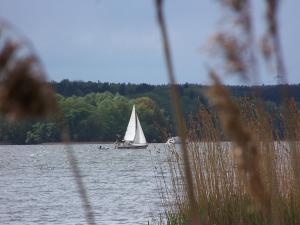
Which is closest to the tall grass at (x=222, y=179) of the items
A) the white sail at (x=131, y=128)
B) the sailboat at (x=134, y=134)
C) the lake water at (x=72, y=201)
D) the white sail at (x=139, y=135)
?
the lake water at (x=72, y=201)

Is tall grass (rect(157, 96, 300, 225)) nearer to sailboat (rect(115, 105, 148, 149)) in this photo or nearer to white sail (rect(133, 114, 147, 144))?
sailboat (rect(115, 105, 148, 149))

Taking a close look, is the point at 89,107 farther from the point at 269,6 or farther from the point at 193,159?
the point at 269,6

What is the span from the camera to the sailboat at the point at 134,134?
78.2m

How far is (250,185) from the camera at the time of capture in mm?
2277

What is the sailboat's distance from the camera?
7819 cm

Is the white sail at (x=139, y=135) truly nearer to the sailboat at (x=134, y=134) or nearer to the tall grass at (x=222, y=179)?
the sailboat at (x=134, y=134)

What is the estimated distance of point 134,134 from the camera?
8281 cm

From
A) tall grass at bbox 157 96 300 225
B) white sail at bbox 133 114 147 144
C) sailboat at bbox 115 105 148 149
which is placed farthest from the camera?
white sail at bbox 133 114 147 144

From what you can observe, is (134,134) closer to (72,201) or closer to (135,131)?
(135,131)

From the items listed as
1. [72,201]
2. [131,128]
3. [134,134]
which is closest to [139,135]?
[134,134]

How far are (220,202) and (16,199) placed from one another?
23.1 m

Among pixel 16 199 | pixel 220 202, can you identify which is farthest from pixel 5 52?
pixel 16 199

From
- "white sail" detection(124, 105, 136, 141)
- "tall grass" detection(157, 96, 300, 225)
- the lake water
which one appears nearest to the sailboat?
"white sail" detection(124, 105, 136, 141)

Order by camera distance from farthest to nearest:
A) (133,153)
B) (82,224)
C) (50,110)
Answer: (133,153) < (82,224) < (50,110)
